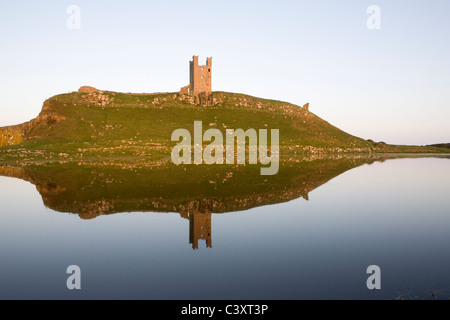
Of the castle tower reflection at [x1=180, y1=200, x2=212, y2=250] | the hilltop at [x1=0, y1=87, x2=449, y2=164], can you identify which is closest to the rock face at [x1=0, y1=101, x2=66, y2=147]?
the hilltop at [x1=0, y1=87, x2=449, y2=164]

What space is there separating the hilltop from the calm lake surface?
59607 mm

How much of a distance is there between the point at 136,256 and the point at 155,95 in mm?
126621

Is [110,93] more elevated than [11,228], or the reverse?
[110,93]

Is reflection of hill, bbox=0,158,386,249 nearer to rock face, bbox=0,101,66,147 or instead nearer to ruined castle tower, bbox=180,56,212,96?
rock face, bbox=0,101,66,147

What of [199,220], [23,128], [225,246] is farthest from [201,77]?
[225,246]

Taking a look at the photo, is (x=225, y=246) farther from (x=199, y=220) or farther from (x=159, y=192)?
(x=159, y=192)

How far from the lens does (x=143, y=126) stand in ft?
371

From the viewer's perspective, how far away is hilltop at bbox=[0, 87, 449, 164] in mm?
90750

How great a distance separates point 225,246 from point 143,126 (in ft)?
327

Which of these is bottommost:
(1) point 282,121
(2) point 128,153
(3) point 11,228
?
(3) point 11,228

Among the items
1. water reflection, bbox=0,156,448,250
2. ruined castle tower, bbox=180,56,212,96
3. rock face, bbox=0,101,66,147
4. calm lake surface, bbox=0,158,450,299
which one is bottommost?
calm lake surface, bbox=0,158,450,299

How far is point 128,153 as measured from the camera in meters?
90.1
